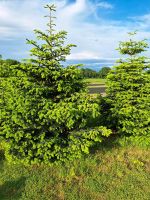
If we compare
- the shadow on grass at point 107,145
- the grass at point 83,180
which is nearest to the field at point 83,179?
the grass at point 83,180

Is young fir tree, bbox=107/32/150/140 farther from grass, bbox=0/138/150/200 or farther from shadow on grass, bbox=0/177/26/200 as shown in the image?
shadow on grass, bbox=0/177/26/200

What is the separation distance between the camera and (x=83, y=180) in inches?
308

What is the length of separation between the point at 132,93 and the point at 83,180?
4.05m

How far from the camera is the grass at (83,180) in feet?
23.6

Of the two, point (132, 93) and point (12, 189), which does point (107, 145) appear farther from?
point (12, 189)

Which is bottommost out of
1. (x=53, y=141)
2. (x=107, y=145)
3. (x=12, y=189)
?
(x=12, y=189)

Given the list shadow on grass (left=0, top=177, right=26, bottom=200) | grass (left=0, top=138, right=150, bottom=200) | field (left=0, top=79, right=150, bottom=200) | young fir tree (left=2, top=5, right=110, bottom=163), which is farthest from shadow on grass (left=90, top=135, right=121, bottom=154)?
shadow on grass (left=0, top=177, right=26, bottom=200)

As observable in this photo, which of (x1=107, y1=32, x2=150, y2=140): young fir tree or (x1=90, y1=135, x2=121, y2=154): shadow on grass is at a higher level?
(x1=107, y1=32, x2=150, y2=140): young fir tree

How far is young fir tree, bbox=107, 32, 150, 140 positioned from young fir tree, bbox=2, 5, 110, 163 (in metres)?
2.18

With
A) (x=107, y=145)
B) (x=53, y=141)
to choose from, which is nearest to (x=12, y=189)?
(x=53, y=141)

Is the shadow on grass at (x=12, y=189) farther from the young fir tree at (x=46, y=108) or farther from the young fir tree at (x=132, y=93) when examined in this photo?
the young fir tree at (x=132, y=93)

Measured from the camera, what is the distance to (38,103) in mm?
7777

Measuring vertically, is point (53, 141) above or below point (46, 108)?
below

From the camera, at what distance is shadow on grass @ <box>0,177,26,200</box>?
23.2 feet
